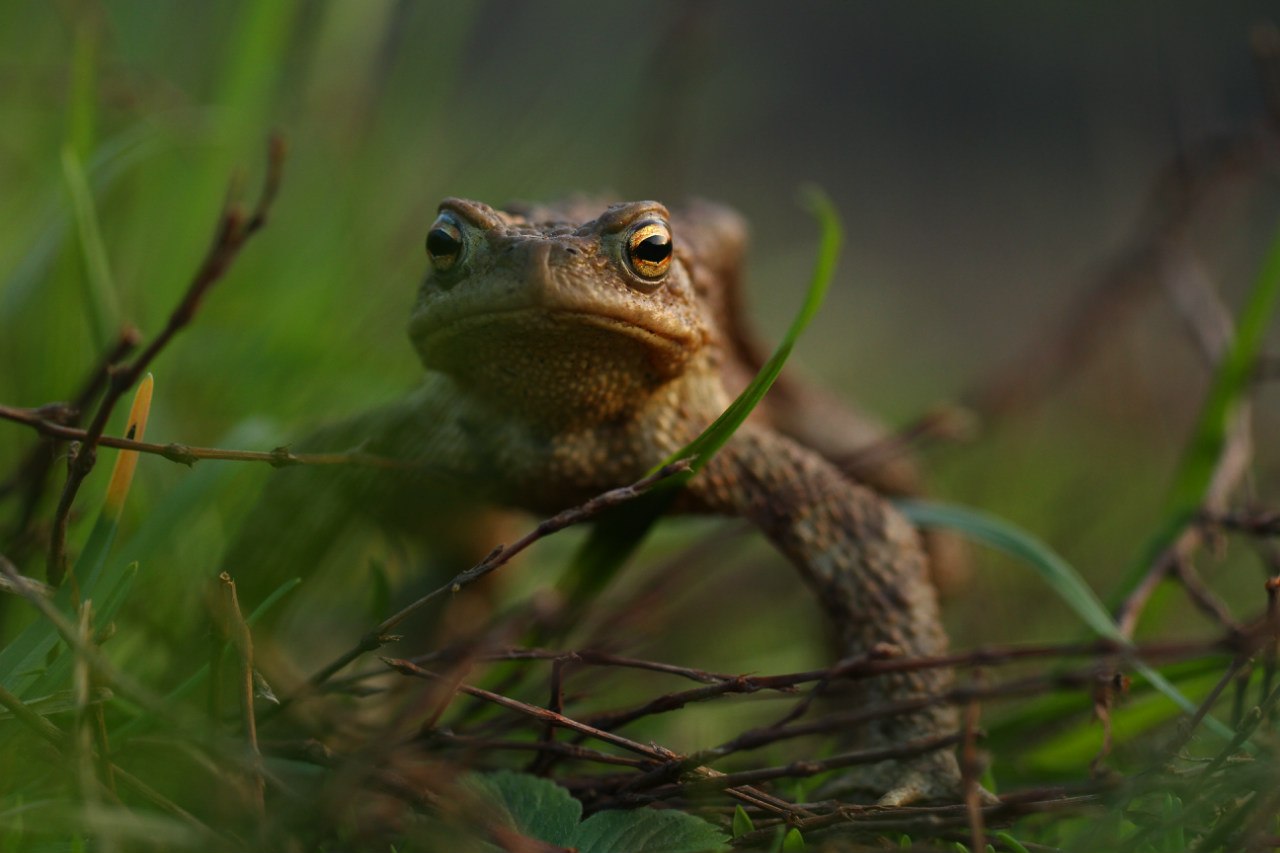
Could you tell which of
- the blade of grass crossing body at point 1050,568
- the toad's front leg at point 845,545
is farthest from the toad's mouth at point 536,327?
the blade of grass crossing body at point 1050,568

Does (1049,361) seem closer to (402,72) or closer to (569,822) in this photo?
(402,72)

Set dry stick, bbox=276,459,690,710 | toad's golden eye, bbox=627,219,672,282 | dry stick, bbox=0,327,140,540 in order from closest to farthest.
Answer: dry stick, bbox=276,459,690,710 → dry stick, bbox=0,327,140,540 → toad's golden eye, bbox=627,219,672,282

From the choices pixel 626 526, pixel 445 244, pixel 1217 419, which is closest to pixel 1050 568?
pixel 1217 419

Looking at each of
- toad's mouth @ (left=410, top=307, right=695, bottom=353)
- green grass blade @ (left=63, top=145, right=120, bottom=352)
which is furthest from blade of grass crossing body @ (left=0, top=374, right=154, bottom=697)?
green grass blade @ (left=63, top=145, right=120, bottom=352)

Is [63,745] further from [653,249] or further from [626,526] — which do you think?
[653,249]

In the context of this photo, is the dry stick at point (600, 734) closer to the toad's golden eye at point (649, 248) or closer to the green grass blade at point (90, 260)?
the toad's golden eye at point (649, 248)

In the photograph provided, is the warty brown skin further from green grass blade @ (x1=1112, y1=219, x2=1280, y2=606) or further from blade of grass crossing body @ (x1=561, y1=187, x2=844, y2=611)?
green grass blade @ (x1=1112, y1=219, x2=1280, y2=606)

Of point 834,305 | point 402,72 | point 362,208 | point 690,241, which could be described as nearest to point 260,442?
point 690,241

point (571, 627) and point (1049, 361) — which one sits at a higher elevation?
point (1049, 361)
